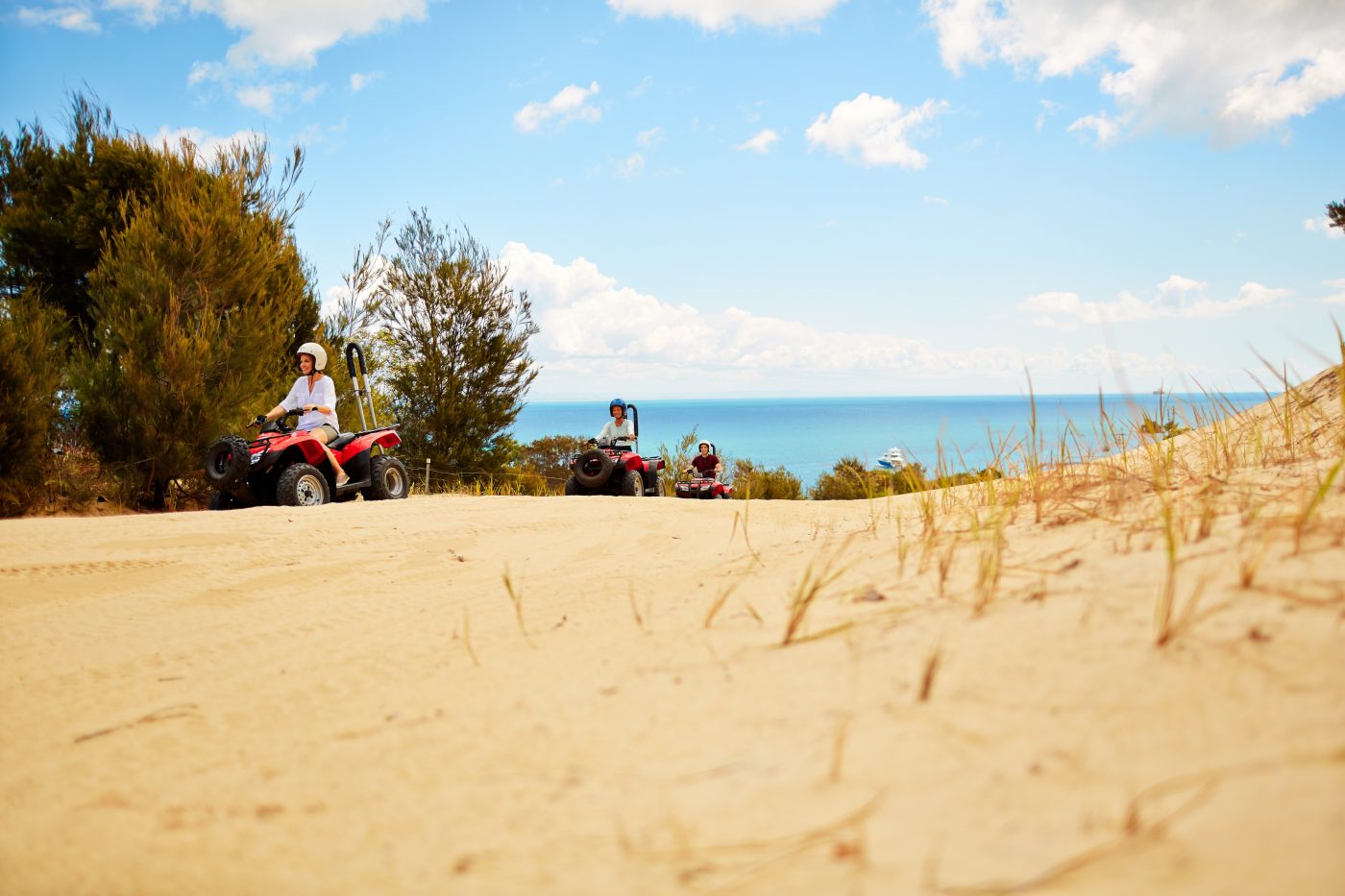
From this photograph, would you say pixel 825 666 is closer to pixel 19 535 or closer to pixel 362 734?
pixel 362 734

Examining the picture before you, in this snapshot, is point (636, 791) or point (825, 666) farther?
point (825, 666)

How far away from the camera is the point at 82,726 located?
227cm

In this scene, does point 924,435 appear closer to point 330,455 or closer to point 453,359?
point 453,359

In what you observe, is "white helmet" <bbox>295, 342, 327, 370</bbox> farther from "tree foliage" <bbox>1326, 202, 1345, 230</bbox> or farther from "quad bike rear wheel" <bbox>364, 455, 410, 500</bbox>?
"tree foliage" <bbox>1326, 202, 1345, 230</bbox>

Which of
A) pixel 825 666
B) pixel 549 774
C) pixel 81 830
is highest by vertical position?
pixel 825 666

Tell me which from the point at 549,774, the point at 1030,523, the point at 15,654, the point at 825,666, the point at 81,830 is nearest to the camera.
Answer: the point at 549,774

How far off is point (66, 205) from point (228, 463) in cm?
671

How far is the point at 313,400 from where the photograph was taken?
860cm

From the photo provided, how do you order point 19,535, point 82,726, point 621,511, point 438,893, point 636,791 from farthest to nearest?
point 621,511
point 19,535
point 82,726
point 636,791
point 438,893

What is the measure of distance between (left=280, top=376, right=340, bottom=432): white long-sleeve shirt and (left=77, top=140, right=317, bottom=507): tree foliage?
1.45 m

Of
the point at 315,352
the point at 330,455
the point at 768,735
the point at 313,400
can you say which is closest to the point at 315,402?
the point at 313,400

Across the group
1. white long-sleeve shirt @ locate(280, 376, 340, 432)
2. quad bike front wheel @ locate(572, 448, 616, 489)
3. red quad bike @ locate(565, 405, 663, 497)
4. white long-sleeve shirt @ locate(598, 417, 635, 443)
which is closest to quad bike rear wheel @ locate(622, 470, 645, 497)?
red quad bike @ locate(565, 405, 663, 497)

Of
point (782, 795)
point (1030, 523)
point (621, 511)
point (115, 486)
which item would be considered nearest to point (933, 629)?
point (782, 795)

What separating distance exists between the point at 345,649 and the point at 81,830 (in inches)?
37.4
